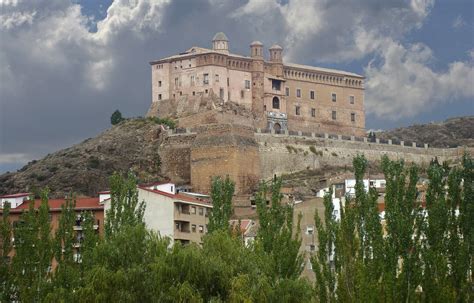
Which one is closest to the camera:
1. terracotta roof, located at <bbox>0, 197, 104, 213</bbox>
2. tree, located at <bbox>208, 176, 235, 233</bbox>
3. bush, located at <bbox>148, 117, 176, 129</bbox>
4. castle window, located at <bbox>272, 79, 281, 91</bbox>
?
tree, located at <bbox>208, 176, 235, 233</bbox>

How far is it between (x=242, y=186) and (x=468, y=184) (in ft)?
182

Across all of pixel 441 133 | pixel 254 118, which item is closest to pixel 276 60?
pixel 254 118

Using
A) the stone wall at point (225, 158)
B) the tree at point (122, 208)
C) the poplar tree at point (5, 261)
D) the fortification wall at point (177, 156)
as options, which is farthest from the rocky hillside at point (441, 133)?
the poplar tree at point (5, 261)

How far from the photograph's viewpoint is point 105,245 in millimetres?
58938

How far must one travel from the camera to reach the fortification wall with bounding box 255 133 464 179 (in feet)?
412

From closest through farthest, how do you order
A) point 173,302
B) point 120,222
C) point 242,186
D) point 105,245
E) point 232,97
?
point 173,302 → point 105,245 → point 120,222 → point 242,186 → point 232,97

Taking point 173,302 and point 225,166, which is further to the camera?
point 225,166

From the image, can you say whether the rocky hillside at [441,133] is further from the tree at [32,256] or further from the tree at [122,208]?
the tree at [32,256]

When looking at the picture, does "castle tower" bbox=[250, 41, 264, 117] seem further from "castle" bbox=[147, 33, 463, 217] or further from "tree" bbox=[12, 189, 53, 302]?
"tree" bbox=[12, 189, 53, 302]

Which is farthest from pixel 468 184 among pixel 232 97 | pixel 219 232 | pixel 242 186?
pixel 232 97

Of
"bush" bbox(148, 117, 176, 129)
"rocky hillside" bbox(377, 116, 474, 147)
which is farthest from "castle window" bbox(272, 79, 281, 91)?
"rocky hillside" bbox(377, 116, 474, 147)

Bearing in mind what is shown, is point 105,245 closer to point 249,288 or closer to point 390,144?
point 249,288

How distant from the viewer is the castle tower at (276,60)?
139 meters

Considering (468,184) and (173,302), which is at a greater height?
(468,184)
